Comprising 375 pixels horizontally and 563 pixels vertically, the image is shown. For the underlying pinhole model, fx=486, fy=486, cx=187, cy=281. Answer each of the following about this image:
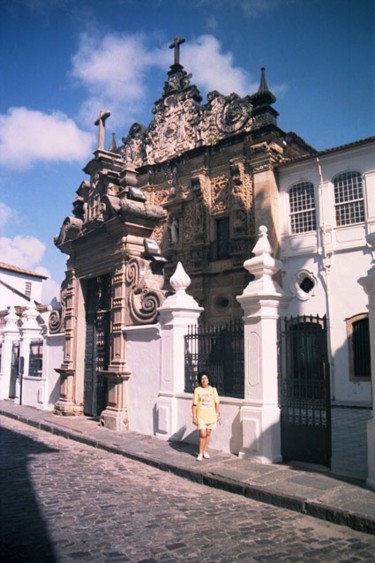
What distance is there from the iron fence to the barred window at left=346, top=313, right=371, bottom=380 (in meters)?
8.87

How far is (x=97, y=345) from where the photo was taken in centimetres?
1240

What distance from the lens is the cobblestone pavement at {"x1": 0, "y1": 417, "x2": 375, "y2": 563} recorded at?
4.24m

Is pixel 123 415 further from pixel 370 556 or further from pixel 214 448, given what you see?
pixel 370 556

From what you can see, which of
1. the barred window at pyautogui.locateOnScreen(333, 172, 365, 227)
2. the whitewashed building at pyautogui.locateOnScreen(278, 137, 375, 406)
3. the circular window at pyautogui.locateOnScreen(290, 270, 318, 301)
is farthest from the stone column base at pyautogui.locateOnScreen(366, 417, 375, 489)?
the barred window at pyautogui.locateOnScreen(333, 172, 365, 227)

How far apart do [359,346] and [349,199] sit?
17.1 feet

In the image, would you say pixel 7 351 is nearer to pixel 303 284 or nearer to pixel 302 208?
pixel 303 284

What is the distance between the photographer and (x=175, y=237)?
22.4m

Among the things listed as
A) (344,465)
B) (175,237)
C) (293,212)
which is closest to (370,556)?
(344,465)

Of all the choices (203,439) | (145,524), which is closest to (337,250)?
(203,439)

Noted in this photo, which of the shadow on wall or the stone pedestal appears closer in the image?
the shadow on wall

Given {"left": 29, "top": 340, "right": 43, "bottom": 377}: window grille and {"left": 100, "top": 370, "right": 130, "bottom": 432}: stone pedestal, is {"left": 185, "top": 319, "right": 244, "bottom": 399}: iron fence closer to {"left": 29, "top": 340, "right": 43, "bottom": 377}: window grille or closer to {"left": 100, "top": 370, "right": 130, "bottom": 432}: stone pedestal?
{"left": 100, "top": 370, "right": 130, "bottom": 432}: stone pedestal

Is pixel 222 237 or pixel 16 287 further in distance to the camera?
pixel 16 287

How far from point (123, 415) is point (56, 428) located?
1.64 metres

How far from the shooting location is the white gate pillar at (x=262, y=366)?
24.0 ft
